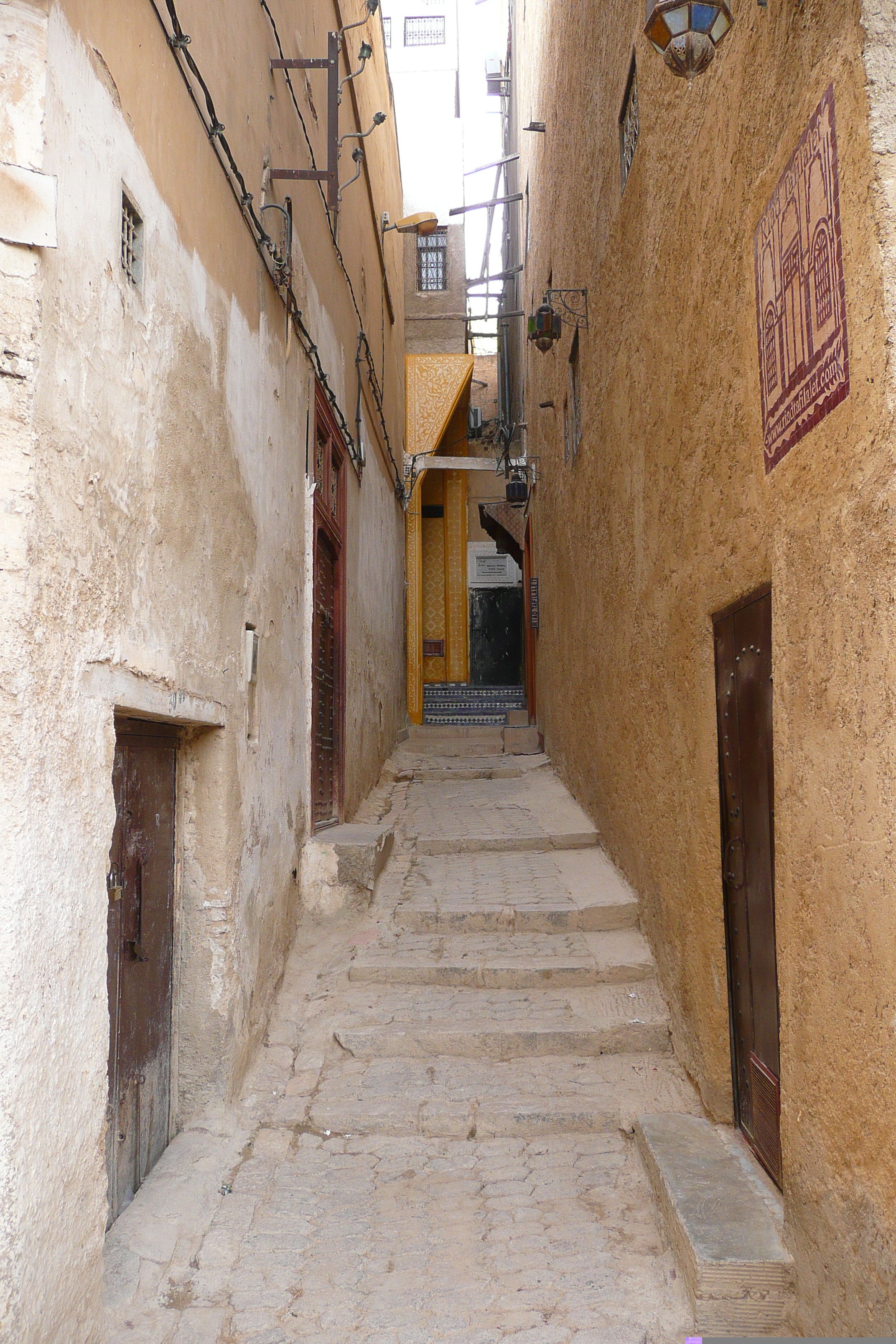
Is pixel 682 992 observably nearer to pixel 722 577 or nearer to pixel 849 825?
pixel 722 577

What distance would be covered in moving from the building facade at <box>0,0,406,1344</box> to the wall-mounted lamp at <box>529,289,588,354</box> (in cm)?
191

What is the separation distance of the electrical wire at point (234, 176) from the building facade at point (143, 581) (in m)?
0.02

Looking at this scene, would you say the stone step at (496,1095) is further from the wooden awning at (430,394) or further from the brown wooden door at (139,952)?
the wooden awning at (430,394)

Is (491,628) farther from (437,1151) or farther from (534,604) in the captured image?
(437,1151)

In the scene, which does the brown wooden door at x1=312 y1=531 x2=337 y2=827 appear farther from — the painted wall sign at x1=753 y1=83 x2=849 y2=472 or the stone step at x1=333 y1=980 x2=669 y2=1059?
the painted wall sign at x1=753 y1=83 x2=849 y2=472

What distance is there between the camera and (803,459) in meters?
2.35

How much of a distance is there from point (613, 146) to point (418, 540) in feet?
28.3

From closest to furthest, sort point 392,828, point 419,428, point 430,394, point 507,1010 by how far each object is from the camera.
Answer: point 507,1010 < point 392,828 < point 419,428 < point 430,394

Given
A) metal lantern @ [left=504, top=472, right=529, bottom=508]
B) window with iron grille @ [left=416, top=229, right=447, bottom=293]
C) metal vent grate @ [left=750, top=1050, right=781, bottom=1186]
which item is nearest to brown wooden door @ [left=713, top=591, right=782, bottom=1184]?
metal vent grate @ [left=750, top=1050, right=781, bottom=1186]

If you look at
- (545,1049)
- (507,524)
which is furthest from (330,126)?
(507,524)

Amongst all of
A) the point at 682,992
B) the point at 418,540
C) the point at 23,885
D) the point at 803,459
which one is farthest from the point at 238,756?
the point at 418,540

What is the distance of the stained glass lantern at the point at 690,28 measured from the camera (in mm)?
2520

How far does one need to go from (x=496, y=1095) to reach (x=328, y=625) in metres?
3.45

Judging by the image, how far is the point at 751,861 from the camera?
312 centimetres
